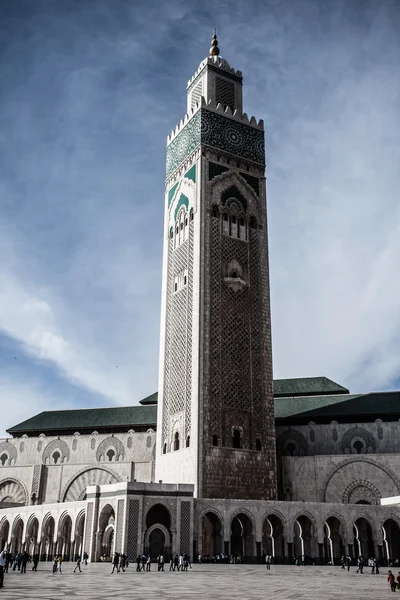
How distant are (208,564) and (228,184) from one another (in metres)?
16.9

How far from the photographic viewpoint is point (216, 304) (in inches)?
1046

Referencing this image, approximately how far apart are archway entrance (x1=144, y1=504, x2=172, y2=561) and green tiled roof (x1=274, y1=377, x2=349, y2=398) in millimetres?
12674

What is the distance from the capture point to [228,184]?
1144 inches

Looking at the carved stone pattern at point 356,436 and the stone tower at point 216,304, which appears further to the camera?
the carved stone pattern at point 356,436

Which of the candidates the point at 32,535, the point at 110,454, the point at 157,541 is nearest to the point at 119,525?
the point at 157,541

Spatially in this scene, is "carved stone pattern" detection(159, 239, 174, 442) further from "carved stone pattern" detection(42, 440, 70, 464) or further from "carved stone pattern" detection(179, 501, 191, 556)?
"carved stone pattern" detection(42, 440, 70, 464)

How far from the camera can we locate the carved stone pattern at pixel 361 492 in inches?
1030

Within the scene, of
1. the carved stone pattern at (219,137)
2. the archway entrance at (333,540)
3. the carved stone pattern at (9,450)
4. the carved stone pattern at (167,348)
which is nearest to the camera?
the archway entrance at (333,540)

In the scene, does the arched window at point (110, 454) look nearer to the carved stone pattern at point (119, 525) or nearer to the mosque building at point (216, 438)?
the mosque building at point (216, 438)

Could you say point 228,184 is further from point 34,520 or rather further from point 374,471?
point 34,520

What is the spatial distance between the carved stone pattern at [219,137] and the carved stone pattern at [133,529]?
55.3 feet

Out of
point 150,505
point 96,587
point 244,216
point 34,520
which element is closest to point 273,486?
point 150,505

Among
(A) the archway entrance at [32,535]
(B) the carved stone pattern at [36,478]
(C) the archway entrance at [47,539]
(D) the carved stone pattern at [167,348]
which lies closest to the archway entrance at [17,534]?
(A) the archway entrance at [32,535]

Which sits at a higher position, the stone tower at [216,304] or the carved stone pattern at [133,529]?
the stone tower at [216,304]
